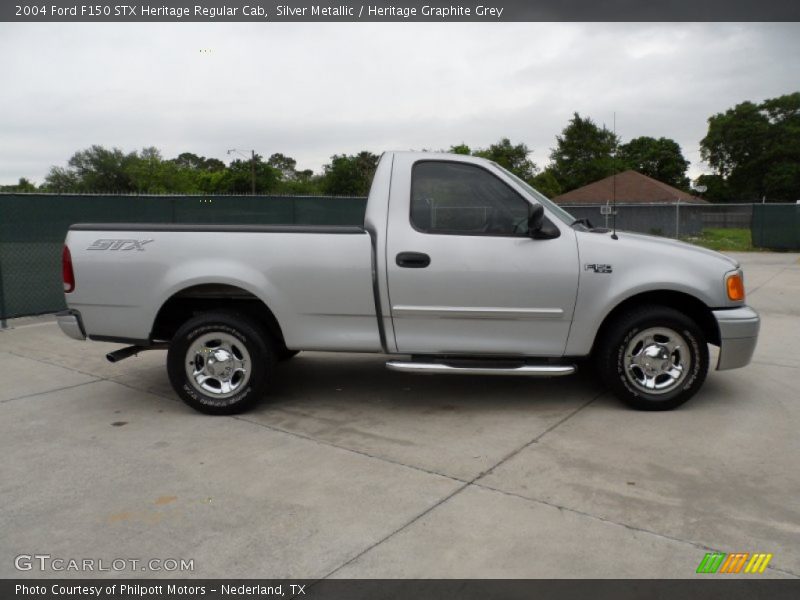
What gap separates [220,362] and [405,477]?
1.91m

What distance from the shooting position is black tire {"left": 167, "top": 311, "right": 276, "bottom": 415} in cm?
501

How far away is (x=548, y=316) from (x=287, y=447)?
83.7 inches

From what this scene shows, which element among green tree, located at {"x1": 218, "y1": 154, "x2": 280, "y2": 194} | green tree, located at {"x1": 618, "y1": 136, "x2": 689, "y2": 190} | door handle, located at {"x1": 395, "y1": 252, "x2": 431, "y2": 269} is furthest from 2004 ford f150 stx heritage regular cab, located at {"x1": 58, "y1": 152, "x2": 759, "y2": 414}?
green tree, located at {"x1": 618, "y1": 136, "x2": 689, "y2": 190}

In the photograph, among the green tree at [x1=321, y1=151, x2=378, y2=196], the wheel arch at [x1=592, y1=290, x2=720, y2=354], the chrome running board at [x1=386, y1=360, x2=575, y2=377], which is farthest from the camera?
the green tree at [x1=321, y1=151, x2=378, y2=196]

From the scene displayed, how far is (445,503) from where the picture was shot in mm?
3596


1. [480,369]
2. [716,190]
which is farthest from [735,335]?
[716,190]

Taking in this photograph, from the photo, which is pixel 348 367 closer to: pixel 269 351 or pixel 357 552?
pixel 269 351

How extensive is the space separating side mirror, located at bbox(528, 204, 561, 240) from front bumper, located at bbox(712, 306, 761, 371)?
1.40 m

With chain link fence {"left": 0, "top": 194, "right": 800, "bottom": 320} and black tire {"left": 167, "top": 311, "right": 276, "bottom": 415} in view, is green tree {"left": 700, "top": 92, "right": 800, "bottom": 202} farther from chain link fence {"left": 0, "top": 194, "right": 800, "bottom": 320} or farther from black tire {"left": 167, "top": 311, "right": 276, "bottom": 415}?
black tire {"left": 167, "top": 311, "right": 276, "bottom": 415}

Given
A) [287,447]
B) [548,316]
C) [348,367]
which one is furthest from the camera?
Answer: [348,367]

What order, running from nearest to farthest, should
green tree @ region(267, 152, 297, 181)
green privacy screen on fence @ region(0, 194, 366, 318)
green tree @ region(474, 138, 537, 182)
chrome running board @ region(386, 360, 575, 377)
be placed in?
chrome running board @ region(386, 360, 575, 377), green privacy screen on fence @ region(0, 194, 366, 318), green tree @ region(474, 138, 537, 182), green tree @ region(267, 152, 297, 181)

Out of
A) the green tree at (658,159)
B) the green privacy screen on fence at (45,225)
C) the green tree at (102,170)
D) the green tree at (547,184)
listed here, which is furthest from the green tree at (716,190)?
the green privacy screen on fence at (45,225)

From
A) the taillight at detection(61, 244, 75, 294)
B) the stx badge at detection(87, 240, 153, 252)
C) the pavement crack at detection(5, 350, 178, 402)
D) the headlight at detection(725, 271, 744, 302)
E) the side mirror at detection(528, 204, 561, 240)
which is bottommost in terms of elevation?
the pavement crack at detection(5, 350, 178, 402)

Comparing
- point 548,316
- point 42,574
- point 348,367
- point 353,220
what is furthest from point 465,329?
point 353,220
